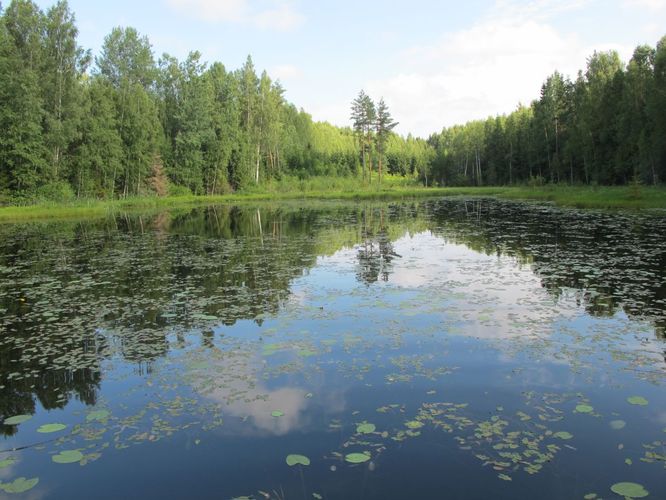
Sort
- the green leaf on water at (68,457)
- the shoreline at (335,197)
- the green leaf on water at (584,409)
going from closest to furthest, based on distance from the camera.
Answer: the green leaf on water at (68,457) → the green leaf on water at (584,409) → the shoreline at (335,197)

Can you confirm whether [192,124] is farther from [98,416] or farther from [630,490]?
[630,490]

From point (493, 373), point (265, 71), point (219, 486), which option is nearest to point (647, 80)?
point (265, 71)

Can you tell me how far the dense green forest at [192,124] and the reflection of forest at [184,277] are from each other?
2012cm

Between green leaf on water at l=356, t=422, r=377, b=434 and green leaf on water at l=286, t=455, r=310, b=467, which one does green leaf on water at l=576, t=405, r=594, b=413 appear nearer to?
green leaf on water at l=356, t=422, r=377, b=434

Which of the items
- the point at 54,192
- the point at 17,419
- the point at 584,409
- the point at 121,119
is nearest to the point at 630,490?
the point at 584,409

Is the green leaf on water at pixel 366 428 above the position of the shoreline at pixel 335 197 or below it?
below

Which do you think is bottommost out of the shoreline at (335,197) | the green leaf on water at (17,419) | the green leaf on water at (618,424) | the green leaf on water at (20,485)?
the green leaf on water at (618,424)

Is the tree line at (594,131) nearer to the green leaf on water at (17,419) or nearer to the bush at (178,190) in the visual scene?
the green leaf on water at (17,419)

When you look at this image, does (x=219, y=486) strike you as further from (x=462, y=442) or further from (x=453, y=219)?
(x=453, y=219)

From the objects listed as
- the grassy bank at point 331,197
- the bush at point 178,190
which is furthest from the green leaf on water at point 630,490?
the bush at point 178,190

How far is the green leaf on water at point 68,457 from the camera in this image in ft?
15.8

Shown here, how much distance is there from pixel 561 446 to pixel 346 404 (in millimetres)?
2370

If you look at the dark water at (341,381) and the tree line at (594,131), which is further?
the tree line at (594,131)

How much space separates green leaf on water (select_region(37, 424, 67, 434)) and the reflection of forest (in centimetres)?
46
